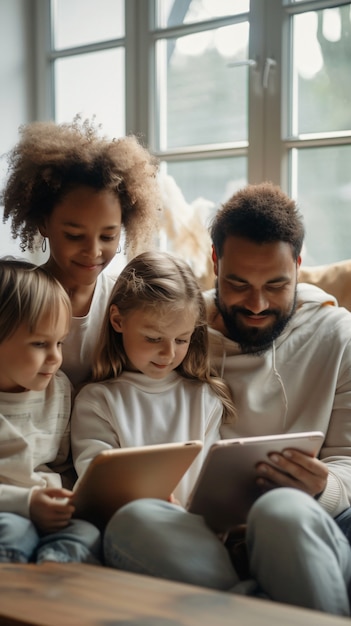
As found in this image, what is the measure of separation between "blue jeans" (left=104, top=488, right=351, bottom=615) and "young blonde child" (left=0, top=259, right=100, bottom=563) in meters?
0.13

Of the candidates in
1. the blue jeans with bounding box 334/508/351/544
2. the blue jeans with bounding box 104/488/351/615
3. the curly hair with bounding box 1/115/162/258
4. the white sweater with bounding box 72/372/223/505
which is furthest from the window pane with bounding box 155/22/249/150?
the blue jeans with bounding box 104/488/351/615

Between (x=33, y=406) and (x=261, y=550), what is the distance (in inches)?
23.6

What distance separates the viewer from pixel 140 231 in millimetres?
2014

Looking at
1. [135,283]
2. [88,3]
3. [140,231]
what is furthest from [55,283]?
[88,3]

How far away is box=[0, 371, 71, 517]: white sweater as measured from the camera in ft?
5.13

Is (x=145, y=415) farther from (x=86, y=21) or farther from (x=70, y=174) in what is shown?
(x=86, y=21)

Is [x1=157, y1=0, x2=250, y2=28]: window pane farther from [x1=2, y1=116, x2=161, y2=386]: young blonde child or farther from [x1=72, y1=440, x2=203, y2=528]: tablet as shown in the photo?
[x1=72, y1=440, x2=203, y2=528]: tablet

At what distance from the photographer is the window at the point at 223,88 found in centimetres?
298

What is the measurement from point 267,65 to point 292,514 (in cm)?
219

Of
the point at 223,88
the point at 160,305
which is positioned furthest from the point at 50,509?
the point at 223,88

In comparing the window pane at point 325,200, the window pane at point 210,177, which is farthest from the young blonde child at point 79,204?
the window pane at point 210,177

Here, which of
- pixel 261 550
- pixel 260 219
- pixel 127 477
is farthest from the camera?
pixel 260 219

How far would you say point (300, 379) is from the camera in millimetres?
1821

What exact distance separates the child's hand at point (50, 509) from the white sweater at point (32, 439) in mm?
34
